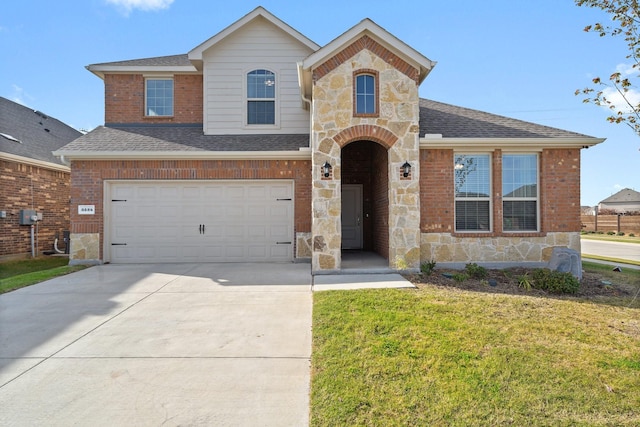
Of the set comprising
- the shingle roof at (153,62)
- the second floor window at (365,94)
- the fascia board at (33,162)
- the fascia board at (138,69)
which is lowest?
the fascia board at (33,162)

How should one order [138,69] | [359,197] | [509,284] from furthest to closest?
[359,197] < [138,69] < [509,284]

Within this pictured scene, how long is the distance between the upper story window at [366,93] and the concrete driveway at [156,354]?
4.48 metres

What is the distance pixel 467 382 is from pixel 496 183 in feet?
22.9

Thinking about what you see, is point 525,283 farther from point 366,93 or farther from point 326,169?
point 366,93

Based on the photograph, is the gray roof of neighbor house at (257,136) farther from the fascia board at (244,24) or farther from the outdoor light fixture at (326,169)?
the fascia board at (244,24)

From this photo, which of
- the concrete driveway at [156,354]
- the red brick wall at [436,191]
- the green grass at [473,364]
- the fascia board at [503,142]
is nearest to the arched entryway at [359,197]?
the red brick wall at [436,191]

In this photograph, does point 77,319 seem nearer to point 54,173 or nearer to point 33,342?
point 33,342

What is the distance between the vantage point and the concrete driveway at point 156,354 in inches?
115

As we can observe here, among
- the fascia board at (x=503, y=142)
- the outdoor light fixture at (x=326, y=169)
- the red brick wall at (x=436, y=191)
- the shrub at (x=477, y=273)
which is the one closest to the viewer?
the shrub at (x=477, y=273)

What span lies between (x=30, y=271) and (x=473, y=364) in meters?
11.4

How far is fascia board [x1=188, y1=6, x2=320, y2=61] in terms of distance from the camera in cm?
1066

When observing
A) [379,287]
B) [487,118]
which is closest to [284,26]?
[487,118]

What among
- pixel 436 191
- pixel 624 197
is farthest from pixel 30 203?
pixel 624 197

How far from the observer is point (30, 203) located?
11562 millimetres
